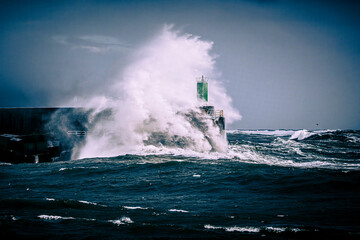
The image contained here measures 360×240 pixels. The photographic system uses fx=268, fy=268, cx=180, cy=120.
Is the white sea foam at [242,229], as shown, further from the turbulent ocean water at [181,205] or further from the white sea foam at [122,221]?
the white sea foam at [122,221]

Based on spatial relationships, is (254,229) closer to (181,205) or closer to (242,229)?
(242,229)

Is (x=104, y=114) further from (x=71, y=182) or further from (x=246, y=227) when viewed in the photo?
(x=246, y=227)

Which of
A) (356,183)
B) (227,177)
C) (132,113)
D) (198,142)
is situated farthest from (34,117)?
(356,183)

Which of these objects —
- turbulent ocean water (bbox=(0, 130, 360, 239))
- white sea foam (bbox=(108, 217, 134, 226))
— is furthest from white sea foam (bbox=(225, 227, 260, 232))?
white sea foam (bbox=(108, 217, 134, 226))

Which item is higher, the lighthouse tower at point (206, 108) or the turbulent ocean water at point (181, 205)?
the lighthouse tower at point (206, 108)

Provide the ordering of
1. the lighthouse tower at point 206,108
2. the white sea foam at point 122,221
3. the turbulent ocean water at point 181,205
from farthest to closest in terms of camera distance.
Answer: the lighthouse tower at point 206,108 < the white sea foam at point 122,221 < the turbulent ocean water at point 181,205

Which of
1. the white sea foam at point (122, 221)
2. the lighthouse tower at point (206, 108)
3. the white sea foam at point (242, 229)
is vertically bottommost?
the white sea foam at point (242, 229)

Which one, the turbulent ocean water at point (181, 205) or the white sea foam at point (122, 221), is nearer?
the turbulent ocean water at point (181, 205)

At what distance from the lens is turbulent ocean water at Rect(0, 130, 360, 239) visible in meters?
6.18

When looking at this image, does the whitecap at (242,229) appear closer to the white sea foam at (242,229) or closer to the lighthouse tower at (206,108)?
the white sea foam at (242,229)

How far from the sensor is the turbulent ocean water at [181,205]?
6180 millimetres

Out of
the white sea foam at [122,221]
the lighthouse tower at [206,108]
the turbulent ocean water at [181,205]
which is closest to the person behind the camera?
the turbulent ocean water at [181,205]

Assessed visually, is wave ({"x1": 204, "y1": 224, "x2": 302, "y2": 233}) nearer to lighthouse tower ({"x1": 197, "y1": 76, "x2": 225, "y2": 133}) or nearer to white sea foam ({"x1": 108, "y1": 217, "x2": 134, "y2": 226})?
white sea foam ({"x1": 108, "y1": 217, "x2": 134, "y2": 226})

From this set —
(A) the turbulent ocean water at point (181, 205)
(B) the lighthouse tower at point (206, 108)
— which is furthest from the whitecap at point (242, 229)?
(B) the lighthouse tower at point (206, 108)
